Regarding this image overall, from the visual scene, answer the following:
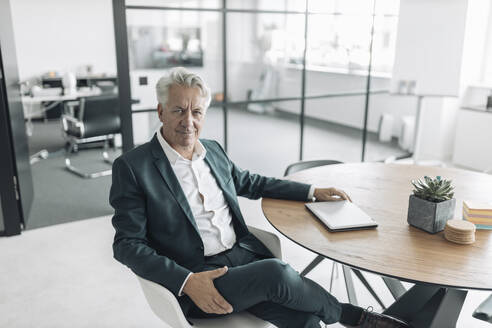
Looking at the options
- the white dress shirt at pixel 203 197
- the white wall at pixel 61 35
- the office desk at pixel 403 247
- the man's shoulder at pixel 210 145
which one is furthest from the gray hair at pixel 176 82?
the white wall at pixel 61 35

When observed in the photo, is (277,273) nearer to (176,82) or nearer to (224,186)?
(224,186)

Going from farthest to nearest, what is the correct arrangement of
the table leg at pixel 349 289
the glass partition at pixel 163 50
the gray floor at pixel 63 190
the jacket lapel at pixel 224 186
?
1. the gray floor at pixel 63 190
2. the glass partition at pixel 163 50
3. the table leg at pixel 349 289
4. the jacket lapel at pixel 224 186

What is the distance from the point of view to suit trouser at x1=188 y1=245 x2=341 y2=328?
169 cm

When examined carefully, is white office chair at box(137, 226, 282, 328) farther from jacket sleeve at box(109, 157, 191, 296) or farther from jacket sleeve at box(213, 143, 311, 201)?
jacket sleeve at box(213, 143, 311, 201)

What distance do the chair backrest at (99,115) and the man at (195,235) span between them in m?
3.23

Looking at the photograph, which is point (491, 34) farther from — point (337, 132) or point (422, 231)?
point (422, 231)

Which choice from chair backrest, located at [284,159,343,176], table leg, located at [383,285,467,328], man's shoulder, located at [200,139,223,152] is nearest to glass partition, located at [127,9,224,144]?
→ chair backrest, located at [284,159,343,176]

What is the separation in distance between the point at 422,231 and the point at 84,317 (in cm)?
190

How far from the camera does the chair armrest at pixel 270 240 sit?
81.0 inches

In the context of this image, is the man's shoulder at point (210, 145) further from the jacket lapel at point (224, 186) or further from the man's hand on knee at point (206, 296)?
the man's hand on knee at point (206, 296)

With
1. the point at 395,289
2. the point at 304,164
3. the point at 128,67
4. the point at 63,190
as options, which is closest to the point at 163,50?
the point at 128,67

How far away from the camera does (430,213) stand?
1781mm

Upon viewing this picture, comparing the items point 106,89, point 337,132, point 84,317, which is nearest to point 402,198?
point 84,317

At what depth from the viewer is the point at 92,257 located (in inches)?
130
